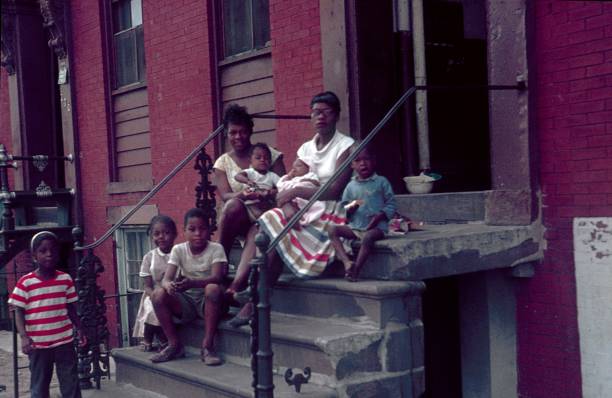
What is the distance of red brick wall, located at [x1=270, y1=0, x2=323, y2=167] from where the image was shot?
7.23m

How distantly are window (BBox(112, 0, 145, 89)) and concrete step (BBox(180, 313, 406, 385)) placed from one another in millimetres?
6385

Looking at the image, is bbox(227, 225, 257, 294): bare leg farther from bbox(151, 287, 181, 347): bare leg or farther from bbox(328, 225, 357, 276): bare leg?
bbox(328, 225, 357, 276): bare leg

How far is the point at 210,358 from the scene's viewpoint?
5.38m

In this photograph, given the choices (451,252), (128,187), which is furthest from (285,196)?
(128,187)

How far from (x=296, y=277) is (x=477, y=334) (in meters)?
1.44

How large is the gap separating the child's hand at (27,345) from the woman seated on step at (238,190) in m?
1.57

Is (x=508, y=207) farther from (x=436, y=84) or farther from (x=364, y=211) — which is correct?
(x=436, y=84)

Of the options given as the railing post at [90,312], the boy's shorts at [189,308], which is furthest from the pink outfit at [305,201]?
the railing post at [90,312]

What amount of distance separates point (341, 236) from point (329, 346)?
2.98ft

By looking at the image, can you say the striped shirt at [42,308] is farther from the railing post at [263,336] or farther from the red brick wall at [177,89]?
the red brick wall at [177,89]

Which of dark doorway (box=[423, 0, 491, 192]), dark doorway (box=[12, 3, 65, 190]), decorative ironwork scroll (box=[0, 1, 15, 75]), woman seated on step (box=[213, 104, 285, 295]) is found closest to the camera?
woman seated on step (box=[213, 104, 285, 295])

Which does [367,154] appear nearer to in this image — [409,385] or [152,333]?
[409,385]

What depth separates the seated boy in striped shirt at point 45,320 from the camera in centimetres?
560

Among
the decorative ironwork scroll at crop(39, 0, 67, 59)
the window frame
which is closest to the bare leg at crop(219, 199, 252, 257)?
the window frame
